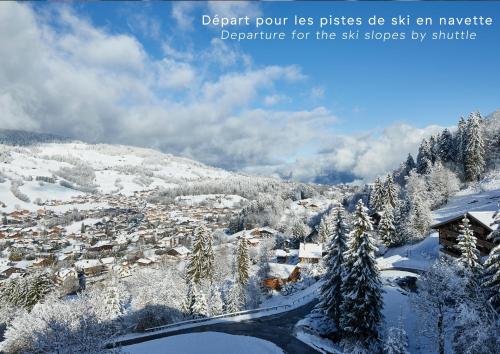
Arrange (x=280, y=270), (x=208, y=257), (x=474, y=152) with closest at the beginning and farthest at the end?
(x=208, y=257) → (x=280, y=270) → (x=474, y=152)

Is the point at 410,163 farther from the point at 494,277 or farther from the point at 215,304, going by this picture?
the point at 494,277

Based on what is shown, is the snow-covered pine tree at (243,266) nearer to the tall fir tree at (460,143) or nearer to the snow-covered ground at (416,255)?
the snow-covered ground at (416,255)

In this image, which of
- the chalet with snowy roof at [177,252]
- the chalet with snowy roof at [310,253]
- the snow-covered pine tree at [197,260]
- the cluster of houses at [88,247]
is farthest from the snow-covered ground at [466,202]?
the chalet with snowy roof at [177,252]

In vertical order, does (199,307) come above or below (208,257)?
below

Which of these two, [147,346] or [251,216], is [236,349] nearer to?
[147,346]

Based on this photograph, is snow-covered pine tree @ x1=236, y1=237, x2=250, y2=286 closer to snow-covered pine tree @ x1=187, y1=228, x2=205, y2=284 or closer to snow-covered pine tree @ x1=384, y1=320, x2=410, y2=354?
snow-covered pine tree @ x1=187, y1=228, x2=205, y2=284

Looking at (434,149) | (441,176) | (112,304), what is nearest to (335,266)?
(112,304)

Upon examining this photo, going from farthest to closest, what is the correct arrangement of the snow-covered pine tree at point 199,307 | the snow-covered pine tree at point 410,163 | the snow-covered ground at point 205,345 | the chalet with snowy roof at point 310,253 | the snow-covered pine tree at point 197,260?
the snow-covered pine tree at point 410,163 → the chalet with snowy roof at point 310,253 → the snow-covered pine tree at point 197,260 → the snow-covered pine tree at point 199,307 → the snow-covered ground at point 205,345

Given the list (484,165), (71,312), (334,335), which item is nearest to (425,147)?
(484,165)

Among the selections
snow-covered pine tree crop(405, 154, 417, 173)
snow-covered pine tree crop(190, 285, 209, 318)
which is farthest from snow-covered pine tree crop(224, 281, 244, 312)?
snow-covered pine tree crop(405, 154, 417, 173)
